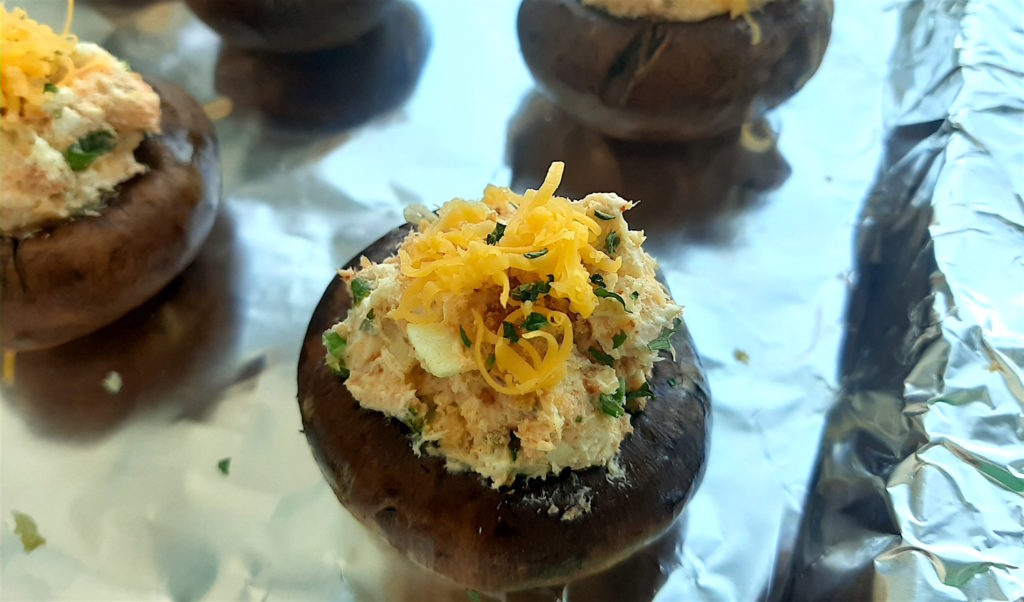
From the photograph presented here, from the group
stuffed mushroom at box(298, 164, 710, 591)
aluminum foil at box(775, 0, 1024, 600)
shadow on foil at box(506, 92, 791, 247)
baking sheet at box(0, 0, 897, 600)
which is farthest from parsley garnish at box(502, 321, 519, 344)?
shadow on foil at box(506, 92, 791, 247)

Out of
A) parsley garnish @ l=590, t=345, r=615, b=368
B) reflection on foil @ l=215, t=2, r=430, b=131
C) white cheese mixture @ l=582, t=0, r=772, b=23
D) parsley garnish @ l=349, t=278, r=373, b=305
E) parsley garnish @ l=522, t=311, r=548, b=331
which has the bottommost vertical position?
reflection on foil @ l=215, t=2, r=430, b=131

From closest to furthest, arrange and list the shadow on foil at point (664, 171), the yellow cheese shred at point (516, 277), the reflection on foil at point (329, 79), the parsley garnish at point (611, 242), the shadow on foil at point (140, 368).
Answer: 1. the yellow cheese shred at point (516, 277)
2. the parsley garnish at point (611, 242)
3. the shadow on foil at point (140, 368)
4. the shadow on foil at point (664, 171)
5. the reflection on foil at point (329, 79)

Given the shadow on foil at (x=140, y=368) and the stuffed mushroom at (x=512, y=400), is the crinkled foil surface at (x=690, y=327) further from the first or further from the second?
the stuffed mushroom at (x=512, y=400)

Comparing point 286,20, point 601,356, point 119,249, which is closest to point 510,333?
point 601,356

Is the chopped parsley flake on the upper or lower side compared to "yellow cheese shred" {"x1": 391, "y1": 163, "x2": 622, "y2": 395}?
lower

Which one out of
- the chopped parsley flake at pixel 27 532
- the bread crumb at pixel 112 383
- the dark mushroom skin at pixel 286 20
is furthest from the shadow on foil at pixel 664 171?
the chopped parsley flake at pixel 27 532

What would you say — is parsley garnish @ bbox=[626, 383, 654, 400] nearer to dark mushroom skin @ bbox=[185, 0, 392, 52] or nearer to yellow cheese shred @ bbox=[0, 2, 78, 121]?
yellow cheese shred @ bbox=[0, 2, 78, 121]
